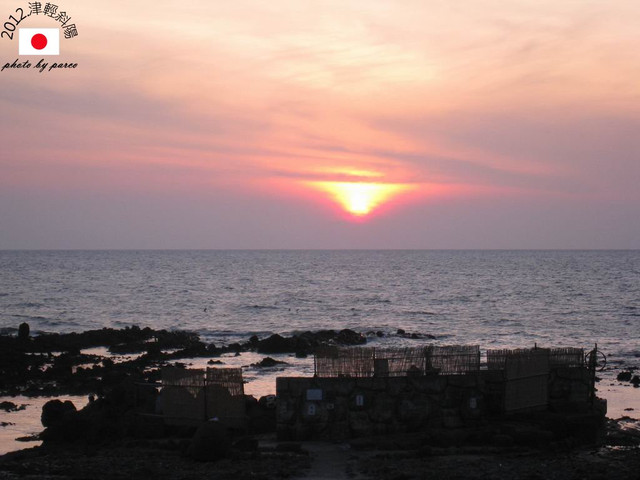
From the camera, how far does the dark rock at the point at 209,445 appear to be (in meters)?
20.6

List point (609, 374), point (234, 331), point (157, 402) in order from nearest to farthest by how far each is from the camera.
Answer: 1. point (157, 402)
2. point (609, 374)
3. point (234, 331)

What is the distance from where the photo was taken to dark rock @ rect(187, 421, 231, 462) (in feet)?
67.5

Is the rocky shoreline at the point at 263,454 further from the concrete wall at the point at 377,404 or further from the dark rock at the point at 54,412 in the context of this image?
the concrete wall at the point at 377,404

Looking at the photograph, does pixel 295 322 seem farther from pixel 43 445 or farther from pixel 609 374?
pixel 43 445

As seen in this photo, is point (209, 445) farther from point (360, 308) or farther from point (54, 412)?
point (360, 308)

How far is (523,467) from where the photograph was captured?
64.6 feet

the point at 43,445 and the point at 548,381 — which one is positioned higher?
the point at 548,381

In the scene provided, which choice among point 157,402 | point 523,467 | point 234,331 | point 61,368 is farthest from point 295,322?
point 523,467

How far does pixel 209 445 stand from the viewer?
67.7 ft

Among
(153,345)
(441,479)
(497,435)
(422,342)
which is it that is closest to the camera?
(441,479)

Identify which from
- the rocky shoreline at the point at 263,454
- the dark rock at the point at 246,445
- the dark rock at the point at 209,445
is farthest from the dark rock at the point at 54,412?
the dark rock at the point at 246,445

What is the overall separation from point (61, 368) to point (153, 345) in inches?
503

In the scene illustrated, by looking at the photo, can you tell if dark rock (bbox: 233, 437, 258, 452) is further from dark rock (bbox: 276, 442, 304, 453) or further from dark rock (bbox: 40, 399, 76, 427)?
dark rock (bbox: 40, 399, 76, 427)

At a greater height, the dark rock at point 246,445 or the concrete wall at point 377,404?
the concrete wall at point 377,404
